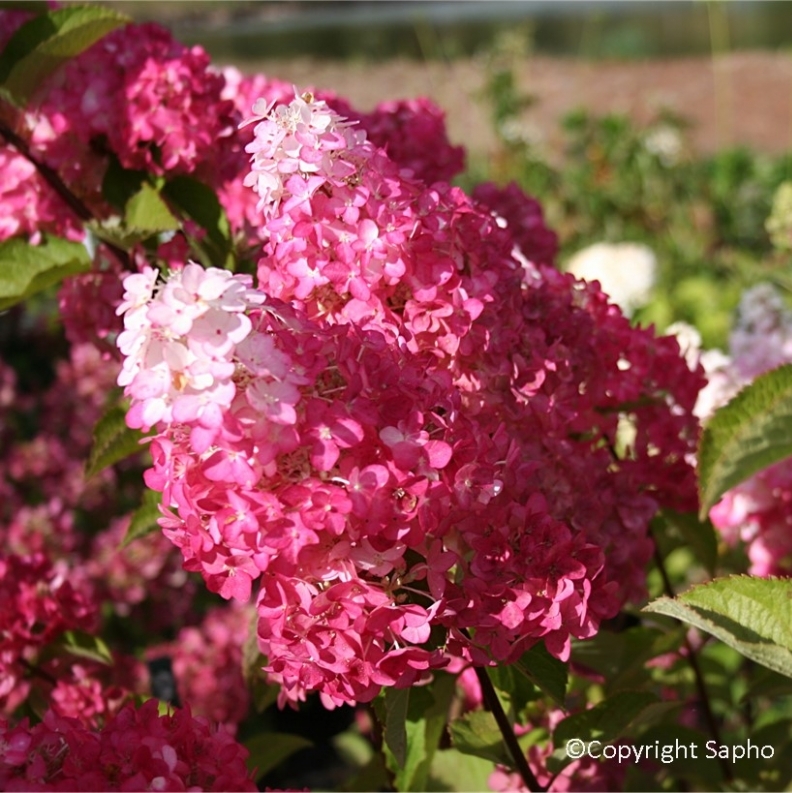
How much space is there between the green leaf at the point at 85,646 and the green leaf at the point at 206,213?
0.49 m

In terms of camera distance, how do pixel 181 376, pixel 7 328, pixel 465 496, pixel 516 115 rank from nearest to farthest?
pixel 181 376
pixel 465 496
pixel 7 328
pixel 516 115

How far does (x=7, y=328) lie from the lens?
150 inches

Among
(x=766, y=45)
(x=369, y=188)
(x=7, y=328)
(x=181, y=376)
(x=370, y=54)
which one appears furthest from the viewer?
(x=370, y=54)

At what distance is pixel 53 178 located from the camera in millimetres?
1272

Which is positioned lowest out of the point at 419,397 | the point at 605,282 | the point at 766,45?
the point at 766,45

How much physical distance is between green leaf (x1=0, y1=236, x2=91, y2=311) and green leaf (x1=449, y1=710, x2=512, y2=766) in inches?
26.2

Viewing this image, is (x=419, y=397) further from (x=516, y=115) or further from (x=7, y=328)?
(x=516, y=115)

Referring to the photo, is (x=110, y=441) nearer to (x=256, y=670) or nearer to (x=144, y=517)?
(x=144, y=517)

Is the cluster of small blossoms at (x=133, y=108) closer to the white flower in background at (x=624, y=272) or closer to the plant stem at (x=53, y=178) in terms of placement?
the plant stem at (x=53, y=178)

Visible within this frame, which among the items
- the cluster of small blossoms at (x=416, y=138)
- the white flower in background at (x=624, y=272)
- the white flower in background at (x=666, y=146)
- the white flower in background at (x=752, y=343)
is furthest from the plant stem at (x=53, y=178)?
the white flower in background at (x=666, y=146)

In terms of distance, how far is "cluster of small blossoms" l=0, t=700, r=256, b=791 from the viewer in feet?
2.47

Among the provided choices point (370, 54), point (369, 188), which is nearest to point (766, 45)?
point (370, 54)

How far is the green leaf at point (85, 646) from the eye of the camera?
1.30 meters

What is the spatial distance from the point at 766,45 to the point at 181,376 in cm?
1308
